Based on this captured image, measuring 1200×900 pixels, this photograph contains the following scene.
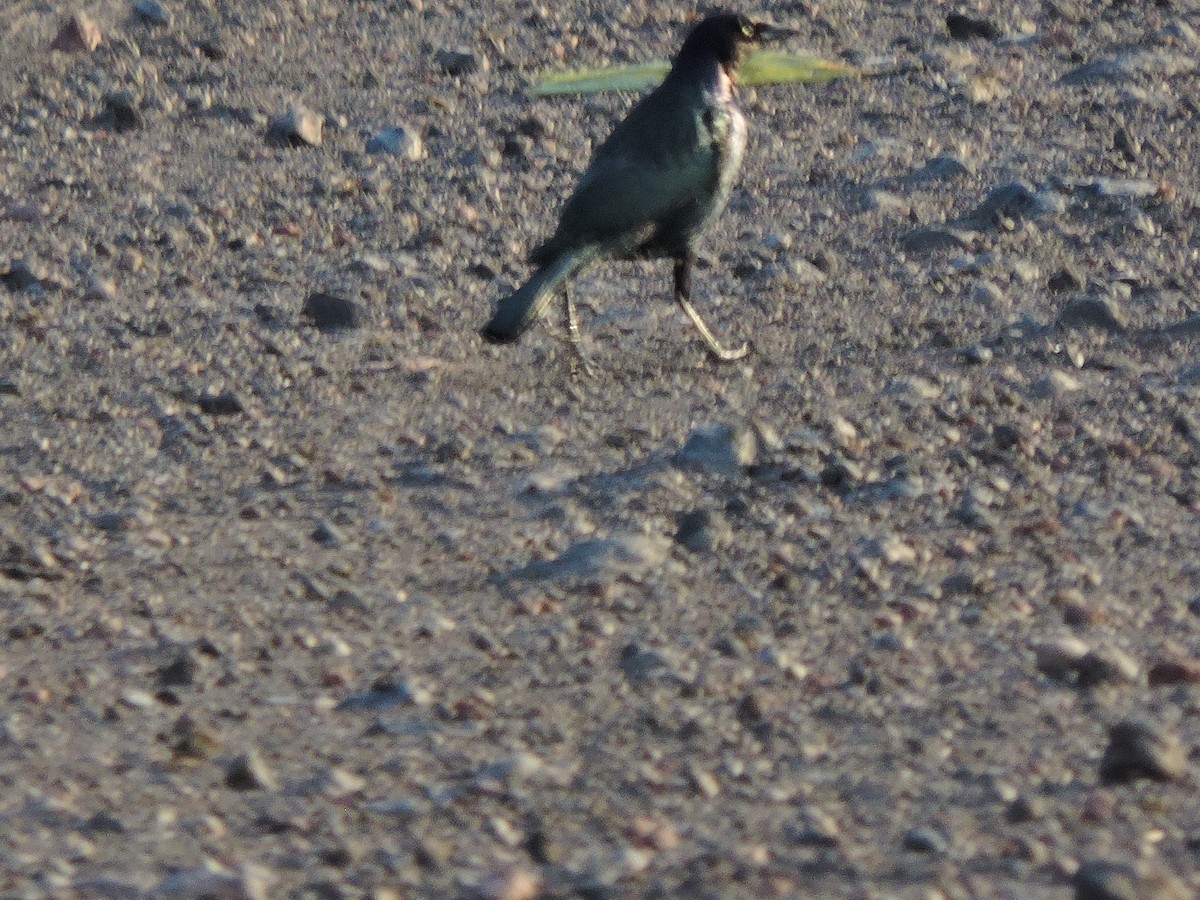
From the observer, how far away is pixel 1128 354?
18.2 ft

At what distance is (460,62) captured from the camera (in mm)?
8164

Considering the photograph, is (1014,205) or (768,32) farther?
(1014,205)

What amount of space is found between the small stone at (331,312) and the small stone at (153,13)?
9.07 feet

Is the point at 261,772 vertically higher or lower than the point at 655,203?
lower

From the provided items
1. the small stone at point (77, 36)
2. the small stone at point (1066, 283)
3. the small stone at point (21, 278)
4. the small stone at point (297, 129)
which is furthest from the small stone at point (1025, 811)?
the small stone at point (77, 36)

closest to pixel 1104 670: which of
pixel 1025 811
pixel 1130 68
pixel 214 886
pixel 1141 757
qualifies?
pixel 1141 757

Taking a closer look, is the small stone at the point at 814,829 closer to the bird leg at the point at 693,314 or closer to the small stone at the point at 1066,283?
the bird leg at the point at 693,314

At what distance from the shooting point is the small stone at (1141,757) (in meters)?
3.34

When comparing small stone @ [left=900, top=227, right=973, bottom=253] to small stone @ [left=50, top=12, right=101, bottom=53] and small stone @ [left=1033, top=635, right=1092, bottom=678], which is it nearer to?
small stone @ [left=1033, top=635, right=1092, bottom=678]

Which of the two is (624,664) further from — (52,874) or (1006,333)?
(1006,333)

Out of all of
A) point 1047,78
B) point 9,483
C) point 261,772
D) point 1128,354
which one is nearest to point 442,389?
point 9,483

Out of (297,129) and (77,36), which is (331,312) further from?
(77,36)

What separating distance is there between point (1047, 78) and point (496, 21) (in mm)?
2070

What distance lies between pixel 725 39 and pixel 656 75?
6.17 feet
